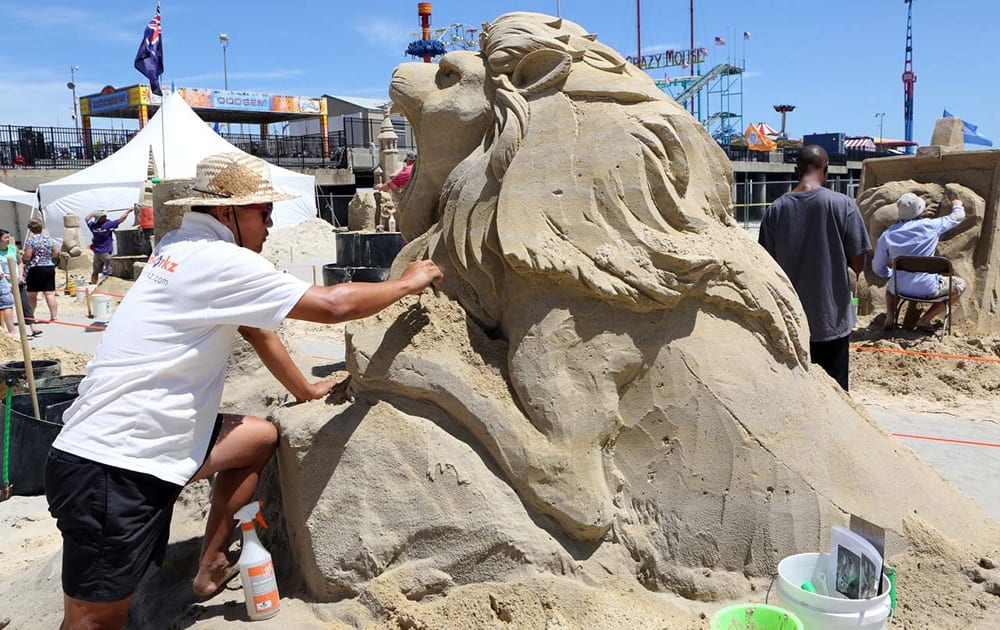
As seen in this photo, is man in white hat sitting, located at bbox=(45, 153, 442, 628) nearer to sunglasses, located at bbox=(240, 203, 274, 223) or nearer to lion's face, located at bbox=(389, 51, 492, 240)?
sunglasses, located at bbox=(240, 203, 274, 223)

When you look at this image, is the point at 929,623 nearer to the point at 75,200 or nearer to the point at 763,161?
the point at 75,200

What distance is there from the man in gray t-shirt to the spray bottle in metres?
2.72

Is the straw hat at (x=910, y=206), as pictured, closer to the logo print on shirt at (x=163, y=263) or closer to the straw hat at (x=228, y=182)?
the straw hat at (x=228, y=182)

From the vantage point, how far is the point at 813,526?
2.47m

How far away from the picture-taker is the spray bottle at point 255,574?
7.48ft

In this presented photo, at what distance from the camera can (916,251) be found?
6723mm

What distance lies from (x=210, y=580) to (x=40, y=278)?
28.2 feet

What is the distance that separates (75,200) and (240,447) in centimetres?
1698

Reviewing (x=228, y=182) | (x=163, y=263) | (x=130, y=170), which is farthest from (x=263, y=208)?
(x=130, y=170)

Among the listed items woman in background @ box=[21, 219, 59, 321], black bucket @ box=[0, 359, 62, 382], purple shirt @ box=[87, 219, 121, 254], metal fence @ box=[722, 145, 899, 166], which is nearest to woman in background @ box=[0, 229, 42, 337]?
woman in background @ box=[21, 219, 59, 321]

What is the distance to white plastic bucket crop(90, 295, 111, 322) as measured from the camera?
9438 mm

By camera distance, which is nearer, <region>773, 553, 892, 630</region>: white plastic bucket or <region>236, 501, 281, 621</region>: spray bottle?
<region>773, 553, 892, 630</region>: white plastic bucket

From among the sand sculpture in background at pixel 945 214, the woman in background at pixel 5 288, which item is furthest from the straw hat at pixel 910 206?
the woman in background at pixel 5 288

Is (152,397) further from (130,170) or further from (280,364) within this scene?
(130,170)
